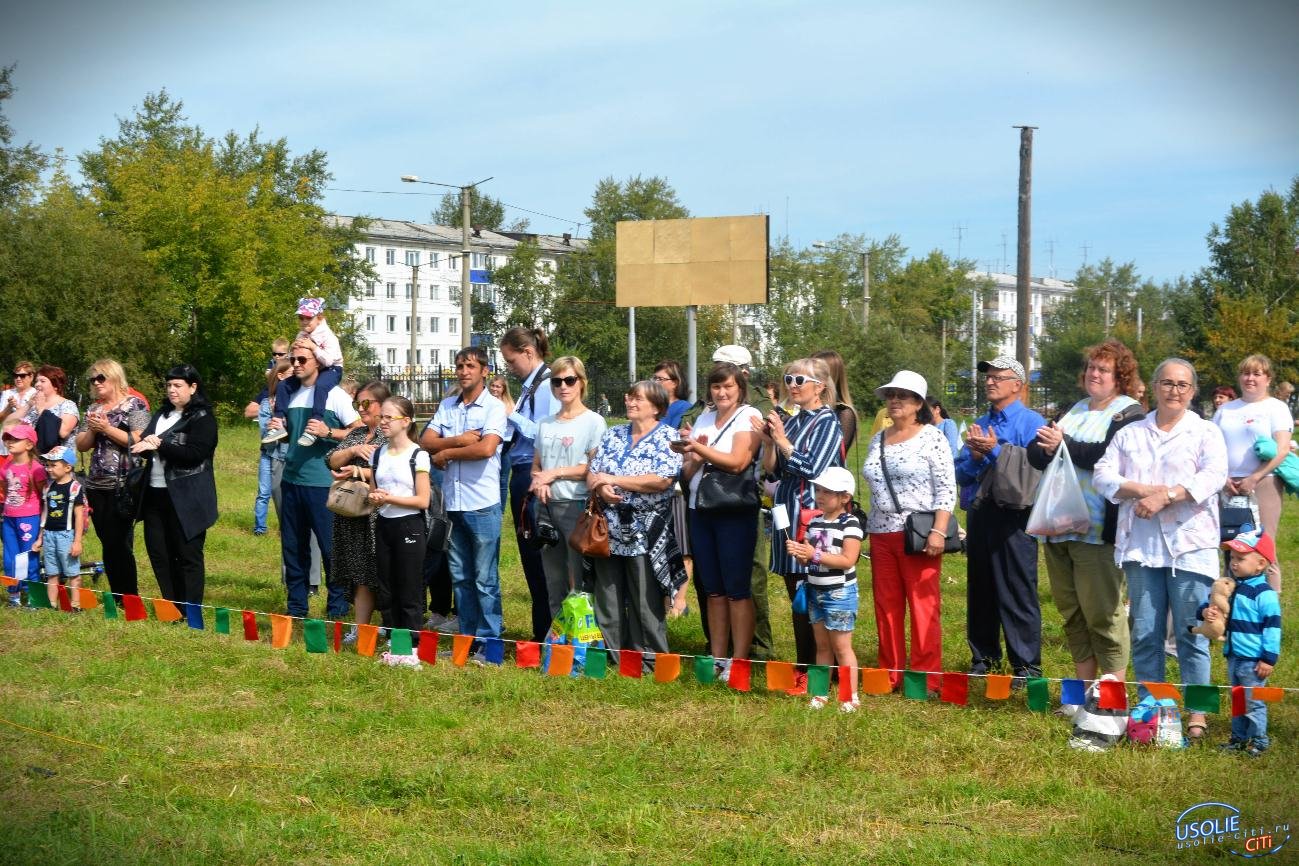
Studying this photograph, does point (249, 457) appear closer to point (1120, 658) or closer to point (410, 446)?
point (410, 446)

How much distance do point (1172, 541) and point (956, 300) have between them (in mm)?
88276

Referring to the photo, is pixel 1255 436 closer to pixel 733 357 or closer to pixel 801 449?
pixel 801 449

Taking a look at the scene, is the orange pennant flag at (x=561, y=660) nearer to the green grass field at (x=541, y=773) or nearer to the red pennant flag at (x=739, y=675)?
the green grass field at (x=541, y=773)

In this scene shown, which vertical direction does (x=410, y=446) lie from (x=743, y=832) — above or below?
above

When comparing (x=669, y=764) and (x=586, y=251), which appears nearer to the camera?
(x=669, y=764)

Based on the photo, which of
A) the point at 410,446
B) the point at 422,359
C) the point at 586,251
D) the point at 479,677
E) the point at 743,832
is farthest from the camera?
the point at 422,359

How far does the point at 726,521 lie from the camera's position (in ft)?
24.7

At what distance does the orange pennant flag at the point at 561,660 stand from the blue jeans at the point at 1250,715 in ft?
11.6

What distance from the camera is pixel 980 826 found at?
4.98 metres

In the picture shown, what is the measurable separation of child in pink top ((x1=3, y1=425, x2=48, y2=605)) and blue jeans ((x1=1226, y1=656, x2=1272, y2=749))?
28.3ft

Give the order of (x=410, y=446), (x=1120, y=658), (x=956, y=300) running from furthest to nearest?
(x=956, y=300) → (x=410, y=446) → (x=1120, y=658)

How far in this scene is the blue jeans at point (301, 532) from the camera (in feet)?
29.6

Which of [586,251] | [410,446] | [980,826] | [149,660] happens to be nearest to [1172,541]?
[980,826]

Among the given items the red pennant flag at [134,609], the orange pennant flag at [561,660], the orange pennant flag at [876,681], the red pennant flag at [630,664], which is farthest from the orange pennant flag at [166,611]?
the orange pennant flag at [876,681]
